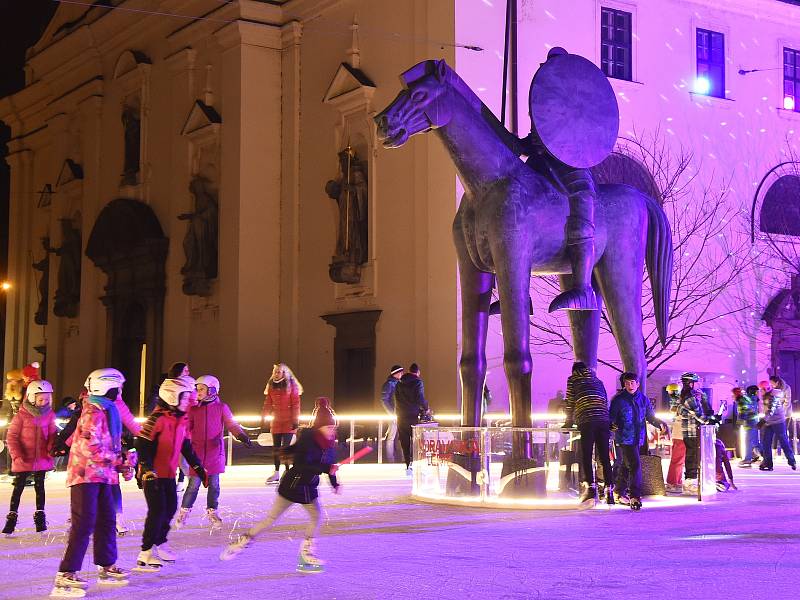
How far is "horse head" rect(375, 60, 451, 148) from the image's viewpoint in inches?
566

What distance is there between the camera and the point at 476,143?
14.8m

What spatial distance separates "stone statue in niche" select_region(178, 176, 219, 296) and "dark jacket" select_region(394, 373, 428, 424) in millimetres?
→ 13309

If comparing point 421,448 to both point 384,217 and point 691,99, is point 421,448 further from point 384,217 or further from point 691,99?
point 691,99

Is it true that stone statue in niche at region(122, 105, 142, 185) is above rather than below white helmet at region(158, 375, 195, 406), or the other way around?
above

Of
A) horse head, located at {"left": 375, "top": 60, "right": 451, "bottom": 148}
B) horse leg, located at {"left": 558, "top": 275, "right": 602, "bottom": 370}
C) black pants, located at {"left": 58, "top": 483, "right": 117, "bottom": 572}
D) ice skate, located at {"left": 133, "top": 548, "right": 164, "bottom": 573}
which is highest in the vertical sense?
horse head, located at {"left": 375, "top": 60, "right": 451, "bottom": 148}

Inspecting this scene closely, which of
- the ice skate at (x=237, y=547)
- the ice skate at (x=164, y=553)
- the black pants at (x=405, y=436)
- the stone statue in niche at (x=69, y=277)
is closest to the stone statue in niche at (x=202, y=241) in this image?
the stone statue in niche at (x=69, y=277)

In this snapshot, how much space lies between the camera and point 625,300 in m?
15.9

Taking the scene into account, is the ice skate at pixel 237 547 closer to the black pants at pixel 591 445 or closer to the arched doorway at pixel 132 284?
the black pants at pixel 591 445

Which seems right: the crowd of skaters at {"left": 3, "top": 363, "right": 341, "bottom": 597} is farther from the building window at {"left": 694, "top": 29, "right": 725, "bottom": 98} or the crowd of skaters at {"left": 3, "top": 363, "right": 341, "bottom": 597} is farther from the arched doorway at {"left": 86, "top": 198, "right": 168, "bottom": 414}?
the arched doorway at {"left": 86, "top": 198, "right": 168, "bottom": 414}

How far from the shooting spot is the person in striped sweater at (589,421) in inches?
568

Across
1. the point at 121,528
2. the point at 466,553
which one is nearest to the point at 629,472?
the point at 466,553

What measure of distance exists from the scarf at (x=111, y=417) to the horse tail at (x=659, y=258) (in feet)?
27.8

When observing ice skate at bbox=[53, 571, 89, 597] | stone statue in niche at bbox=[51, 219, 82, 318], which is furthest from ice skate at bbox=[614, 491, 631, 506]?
stone statue in niche at bbox=[51, 219, 82, 318]

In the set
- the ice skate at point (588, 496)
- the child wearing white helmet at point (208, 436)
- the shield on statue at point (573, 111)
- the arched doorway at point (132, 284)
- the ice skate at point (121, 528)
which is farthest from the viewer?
the arched doorway at point (132, 284)
